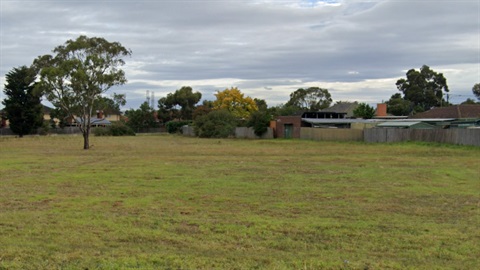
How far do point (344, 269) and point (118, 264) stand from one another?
3.10m

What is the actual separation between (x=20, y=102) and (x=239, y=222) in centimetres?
7622

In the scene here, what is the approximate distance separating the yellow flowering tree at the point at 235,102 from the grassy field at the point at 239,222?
262 ft

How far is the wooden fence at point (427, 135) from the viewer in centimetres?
3884

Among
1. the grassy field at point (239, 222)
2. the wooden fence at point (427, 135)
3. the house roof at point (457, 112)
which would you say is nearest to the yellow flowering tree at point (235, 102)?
the house roof at point (457, 112)

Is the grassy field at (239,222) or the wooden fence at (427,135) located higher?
the wooden fence at (427,135)

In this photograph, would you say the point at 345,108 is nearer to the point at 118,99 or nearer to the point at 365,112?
the point at 365,112

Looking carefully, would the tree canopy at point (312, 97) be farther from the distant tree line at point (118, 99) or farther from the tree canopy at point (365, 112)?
the tree canopy at point (365, 112)

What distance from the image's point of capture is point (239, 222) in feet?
31.8

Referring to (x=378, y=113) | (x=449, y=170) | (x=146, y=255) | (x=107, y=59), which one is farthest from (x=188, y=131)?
(x=146, y=255)

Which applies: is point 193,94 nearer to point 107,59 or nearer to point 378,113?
point 378,113

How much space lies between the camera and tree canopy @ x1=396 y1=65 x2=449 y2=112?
111 metres

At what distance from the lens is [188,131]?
9106 centimetres

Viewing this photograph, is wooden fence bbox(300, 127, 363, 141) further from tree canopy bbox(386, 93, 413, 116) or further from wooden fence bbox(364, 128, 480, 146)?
tree canopy bbox(386, 93, 413, 116)

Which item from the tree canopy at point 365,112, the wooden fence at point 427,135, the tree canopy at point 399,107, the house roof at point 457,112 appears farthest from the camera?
the tree canopy at point 399,107
